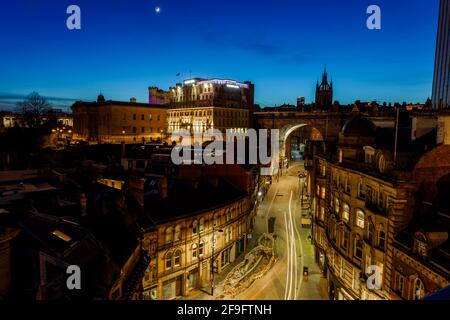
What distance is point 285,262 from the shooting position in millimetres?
38719

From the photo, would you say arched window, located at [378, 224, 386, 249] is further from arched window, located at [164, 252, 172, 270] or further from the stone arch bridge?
the stone arch bridge

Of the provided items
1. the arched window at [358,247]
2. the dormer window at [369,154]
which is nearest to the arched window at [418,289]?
the arched window at [358,247]

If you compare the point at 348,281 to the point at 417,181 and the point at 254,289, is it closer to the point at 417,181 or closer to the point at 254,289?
the point at 254,289

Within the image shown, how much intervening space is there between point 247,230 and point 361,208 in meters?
20.3

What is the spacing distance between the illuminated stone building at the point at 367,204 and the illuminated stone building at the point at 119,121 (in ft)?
245

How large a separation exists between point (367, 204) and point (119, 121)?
87.6 metres

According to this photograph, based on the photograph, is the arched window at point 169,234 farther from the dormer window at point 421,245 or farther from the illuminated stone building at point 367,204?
the dormer window at point 421,245

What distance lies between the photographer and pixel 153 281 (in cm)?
2936

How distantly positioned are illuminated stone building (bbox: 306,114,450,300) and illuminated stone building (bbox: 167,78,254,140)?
67.3 m

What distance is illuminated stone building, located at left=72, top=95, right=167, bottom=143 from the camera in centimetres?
10038

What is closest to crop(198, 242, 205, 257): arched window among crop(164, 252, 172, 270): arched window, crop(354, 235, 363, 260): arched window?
crop(164, 252, 172, 270): arched window

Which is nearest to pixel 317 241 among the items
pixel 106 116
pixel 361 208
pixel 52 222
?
pixel 361 208

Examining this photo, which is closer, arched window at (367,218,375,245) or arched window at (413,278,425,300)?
arched window at (413,278,425,300)

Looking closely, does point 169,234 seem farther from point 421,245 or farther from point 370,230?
point 421,245
